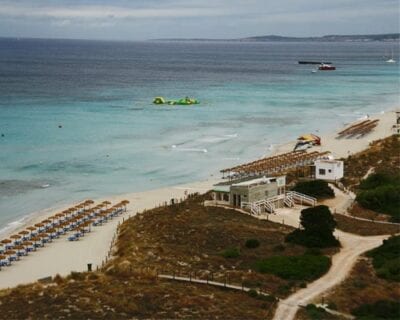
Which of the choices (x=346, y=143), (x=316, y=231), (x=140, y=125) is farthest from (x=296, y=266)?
(x=140, y=125)

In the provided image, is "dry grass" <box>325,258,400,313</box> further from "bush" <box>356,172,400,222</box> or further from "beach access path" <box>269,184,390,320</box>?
"bush" <box>356,172,400,222</box>

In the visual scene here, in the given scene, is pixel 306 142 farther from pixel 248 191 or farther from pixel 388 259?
pixel 388 259

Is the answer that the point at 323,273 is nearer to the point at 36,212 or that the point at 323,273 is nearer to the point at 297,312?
the point at 297,312

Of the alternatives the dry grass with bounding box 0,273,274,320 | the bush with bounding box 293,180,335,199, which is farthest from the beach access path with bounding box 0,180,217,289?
the bush with bounding box 293,180,335,199

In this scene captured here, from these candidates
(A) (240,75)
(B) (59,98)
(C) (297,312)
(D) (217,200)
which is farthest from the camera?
(A) (240,75)

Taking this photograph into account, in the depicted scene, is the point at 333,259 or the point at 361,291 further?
the point at 333,259

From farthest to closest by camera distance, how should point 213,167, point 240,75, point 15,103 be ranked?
point 240,75
point 15,103
point 213,167

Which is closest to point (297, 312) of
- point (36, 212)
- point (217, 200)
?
point (217, 200)
